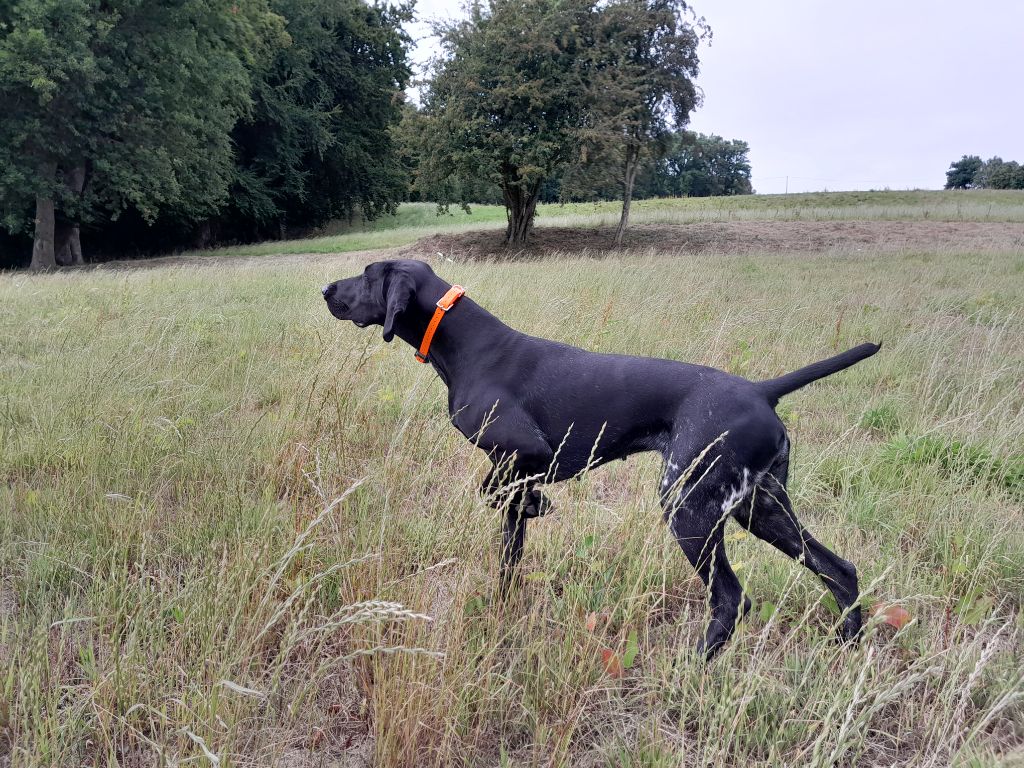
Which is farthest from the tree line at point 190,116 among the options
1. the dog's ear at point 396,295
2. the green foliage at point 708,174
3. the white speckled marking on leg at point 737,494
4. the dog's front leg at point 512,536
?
the green foliage at point 708,174

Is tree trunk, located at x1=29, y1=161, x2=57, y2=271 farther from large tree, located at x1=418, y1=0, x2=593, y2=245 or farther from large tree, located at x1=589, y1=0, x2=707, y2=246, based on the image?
large tree, located at x1=589, y1=0, x2=707, y2=246

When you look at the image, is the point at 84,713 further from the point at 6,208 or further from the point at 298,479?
the point at 6,208

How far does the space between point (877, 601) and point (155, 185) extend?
84.9 feet

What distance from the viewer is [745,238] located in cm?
2316

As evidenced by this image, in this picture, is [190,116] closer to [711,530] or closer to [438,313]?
[438,313]

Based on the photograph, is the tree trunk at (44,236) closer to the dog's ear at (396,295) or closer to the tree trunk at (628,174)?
the tree trunk at (628,174)

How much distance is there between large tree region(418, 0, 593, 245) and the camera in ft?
67.6

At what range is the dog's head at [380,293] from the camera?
3.11m

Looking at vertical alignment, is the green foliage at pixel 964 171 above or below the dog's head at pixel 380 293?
above

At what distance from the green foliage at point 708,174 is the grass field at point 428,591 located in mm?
80847

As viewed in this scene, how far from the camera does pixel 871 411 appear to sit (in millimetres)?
5086

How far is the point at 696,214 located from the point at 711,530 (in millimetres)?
31770

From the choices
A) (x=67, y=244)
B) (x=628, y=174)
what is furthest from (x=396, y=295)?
(x=67, y=244)

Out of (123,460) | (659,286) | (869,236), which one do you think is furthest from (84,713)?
(869,236)
